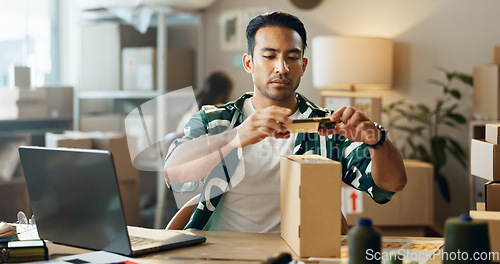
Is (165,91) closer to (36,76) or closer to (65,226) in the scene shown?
(36,76)

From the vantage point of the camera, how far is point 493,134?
5.54 feet

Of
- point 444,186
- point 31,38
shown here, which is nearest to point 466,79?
point 444,186

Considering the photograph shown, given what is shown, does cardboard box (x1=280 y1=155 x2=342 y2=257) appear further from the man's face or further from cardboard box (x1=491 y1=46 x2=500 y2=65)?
cardboard box (x1=491 y1=46 x2=500 y2=65)

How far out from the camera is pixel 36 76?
16.4ft

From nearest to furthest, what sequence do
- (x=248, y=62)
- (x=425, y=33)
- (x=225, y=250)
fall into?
1. (x=225, y=250)
2. (x=248, y=62)
3. (x=425, y=33)

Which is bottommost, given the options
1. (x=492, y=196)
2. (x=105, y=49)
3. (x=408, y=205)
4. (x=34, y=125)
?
(x=408, y=205)

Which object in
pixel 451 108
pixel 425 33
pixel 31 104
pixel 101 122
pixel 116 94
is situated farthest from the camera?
pixel 101 122

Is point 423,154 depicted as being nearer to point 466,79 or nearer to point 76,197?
point 466,79

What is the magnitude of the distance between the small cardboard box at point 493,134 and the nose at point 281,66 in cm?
61

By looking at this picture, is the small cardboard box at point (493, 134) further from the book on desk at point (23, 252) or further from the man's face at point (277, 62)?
the book on desk at point (23, 252)

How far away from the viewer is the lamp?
3.71 metres

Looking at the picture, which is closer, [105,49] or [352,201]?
[352,201]

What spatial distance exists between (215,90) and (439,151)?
61.5 inches

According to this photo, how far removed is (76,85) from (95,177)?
11.6 ft
